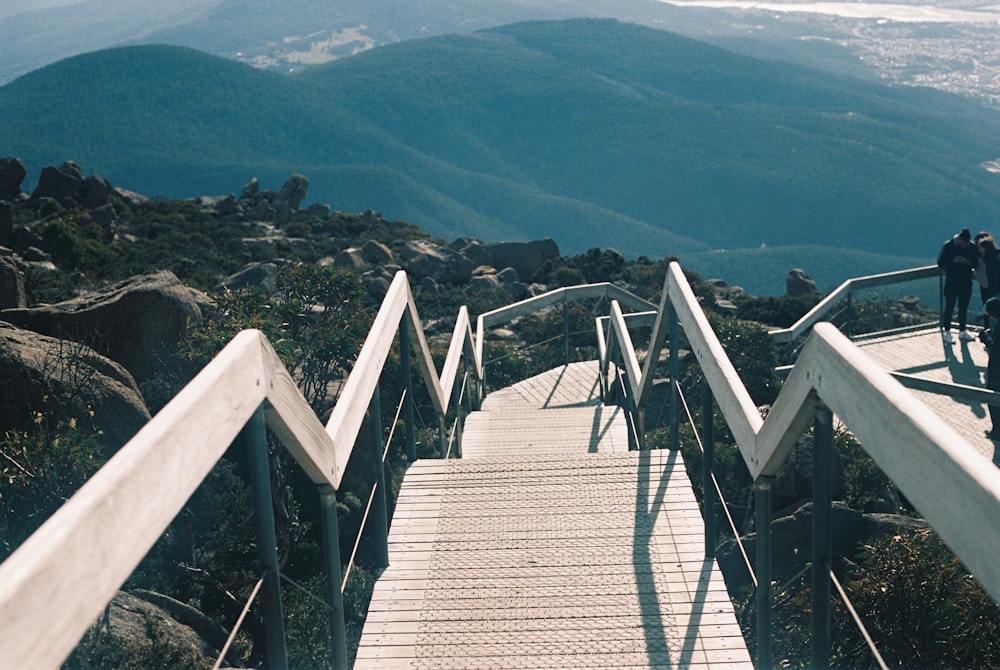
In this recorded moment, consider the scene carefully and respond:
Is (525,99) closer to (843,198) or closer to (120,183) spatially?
(843,198)

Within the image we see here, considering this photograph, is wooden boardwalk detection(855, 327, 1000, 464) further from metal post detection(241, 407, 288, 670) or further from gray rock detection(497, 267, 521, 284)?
gray rock detection(497, 267, 521, 284)

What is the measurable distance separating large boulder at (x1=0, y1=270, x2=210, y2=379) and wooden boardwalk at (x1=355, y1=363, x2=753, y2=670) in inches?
209

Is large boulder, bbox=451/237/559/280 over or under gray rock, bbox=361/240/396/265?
under

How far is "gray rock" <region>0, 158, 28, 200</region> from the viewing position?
3434cm

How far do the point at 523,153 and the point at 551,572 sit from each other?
164795 millimetres

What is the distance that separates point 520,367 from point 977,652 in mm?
10825

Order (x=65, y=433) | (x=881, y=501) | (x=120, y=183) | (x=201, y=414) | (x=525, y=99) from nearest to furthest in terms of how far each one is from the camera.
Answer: (x=201, y=414)
(x=65, y=433)
(x=881, y=501)
(x=120, y=183)
(x=525, y=99)

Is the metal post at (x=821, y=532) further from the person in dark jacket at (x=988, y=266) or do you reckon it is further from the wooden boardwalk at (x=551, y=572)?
the person in dark jacket at (x=988, y=266)

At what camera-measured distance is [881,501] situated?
8023 millimetres

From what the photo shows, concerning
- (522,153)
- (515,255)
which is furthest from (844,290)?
(522,153)

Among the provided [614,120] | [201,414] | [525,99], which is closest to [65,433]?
[201,414]

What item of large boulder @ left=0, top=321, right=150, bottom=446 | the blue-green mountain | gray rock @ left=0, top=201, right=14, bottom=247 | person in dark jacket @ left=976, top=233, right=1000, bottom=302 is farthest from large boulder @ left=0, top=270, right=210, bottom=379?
the blue-green mountain

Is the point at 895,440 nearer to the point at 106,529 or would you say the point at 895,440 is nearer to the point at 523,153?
the point at 106,529

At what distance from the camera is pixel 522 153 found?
166 metres
